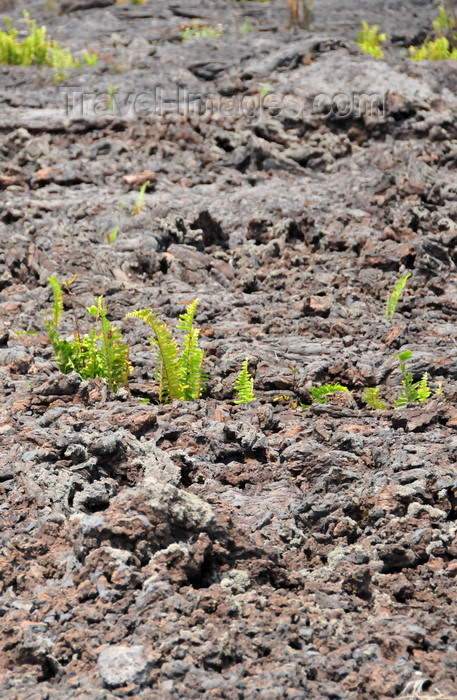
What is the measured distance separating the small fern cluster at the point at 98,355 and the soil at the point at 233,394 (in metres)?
0.15

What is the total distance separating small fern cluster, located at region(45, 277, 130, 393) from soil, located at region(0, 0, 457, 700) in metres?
0.15

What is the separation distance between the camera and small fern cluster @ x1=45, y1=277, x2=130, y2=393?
4.46 meters

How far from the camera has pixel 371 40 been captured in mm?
10398

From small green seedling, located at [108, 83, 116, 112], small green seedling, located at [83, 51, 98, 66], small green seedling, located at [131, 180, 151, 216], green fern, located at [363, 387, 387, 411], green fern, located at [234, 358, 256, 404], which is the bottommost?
green fern, located at [363, 387, 387, 411]

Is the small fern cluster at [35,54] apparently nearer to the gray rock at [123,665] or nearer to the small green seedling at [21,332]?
the small green seedling at [21,332]

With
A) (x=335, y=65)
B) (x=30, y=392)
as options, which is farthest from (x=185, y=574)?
(x=335, y=65)

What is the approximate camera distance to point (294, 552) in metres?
3.15

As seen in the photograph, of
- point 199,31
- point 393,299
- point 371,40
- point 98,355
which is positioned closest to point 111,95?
point 199,31

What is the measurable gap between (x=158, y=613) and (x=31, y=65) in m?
9.40

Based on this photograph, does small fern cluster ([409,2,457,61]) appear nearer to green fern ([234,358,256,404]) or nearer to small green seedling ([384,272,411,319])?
small green seedling ([384,272,411,319])

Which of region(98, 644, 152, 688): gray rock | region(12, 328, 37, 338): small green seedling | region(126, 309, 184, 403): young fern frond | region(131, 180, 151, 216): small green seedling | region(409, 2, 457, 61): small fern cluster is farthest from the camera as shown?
region(409, 2, 457, 61): small fern cluster

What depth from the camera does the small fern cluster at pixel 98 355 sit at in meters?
4.46

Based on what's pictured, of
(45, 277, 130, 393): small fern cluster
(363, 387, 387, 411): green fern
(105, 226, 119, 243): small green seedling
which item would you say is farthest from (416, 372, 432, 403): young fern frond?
(105, 226, 119, 243): small green seedling

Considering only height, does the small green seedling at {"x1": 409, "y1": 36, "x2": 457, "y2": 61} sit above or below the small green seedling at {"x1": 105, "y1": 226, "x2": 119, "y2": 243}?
above
